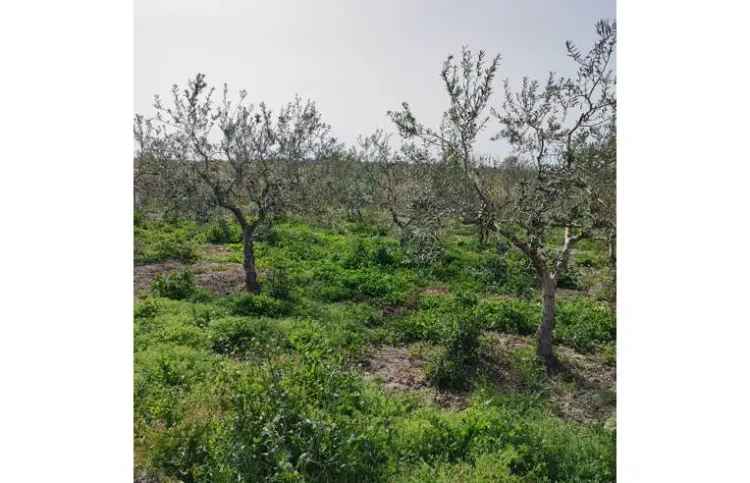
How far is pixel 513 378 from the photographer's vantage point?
802cm

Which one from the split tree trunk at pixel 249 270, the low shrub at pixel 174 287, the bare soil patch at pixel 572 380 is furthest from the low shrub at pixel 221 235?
the bare soil patch at pixel 572 380

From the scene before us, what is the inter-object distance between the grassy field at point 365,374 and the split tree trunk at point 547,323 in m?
0.25

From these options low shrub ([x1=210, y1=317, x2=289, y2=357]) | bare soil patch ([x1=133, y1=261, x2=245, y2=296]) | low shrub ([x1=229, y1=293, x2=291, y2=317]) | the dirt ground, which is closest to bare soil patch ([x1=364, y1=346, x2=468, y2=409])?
the dirt ground

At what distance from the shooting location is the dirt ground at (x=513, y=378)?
7.20m

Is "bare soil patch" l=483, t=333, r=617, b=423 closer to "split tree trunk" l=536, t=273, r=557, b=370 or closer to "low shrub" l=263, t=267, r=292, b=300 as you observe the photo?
"split tree trunk" l=536, t=273, r=557, b=370

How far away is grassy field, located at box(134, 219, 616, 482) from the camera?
17.0ft

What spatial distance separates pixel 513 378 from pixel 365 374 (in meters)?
2.33

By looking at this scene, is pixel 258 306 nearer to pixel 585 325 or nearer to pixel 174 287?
pixel 174 287

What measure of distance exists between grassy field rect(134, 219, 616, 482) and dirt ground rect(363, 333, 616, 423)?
3 centimetres

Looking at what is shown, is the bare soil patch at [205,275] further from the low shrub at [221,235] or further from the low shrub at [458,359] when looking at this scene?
the low shrub at [458,359]

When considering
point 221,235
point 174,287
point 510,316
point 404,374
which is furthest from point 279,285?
point 221,235
